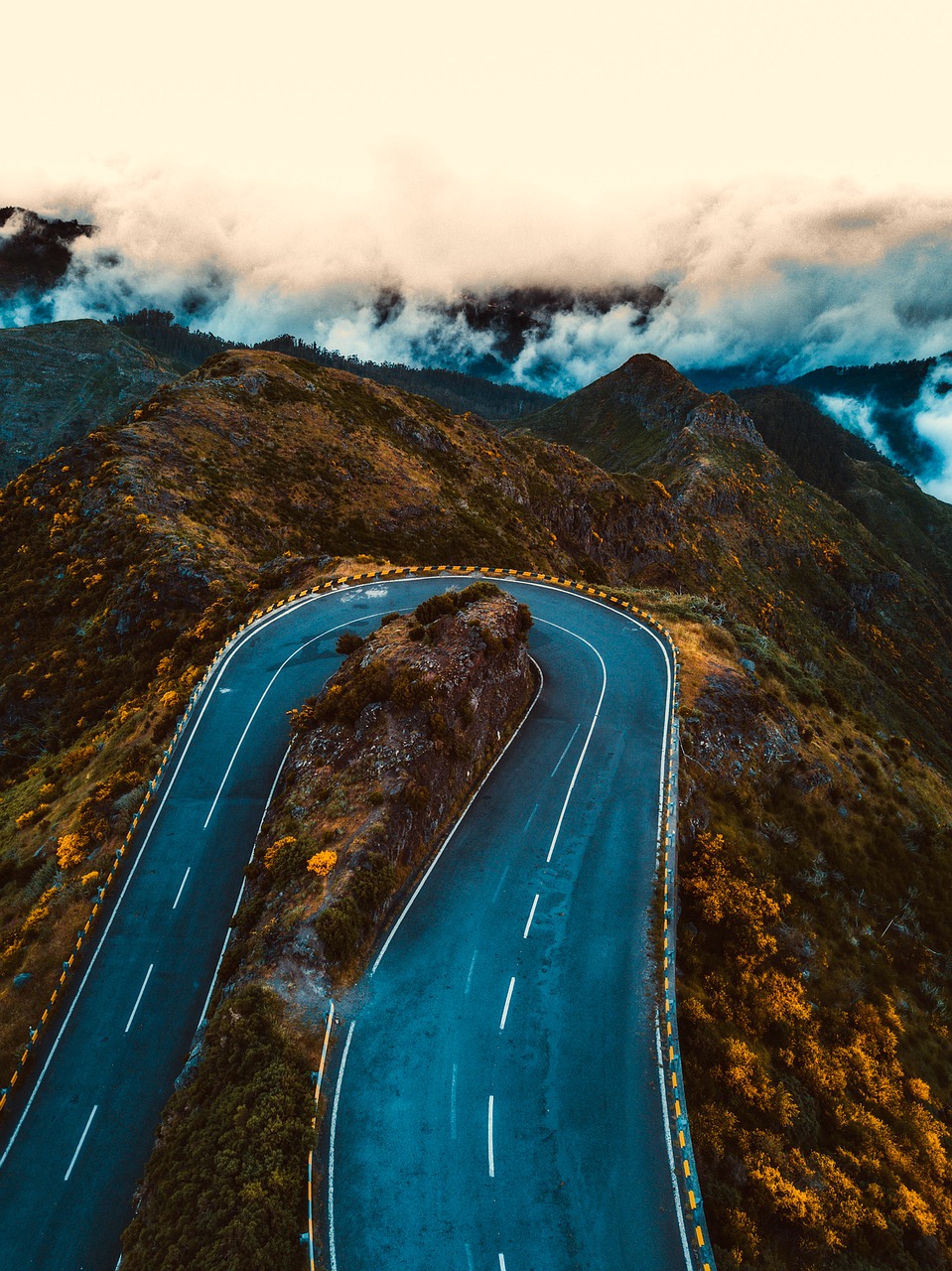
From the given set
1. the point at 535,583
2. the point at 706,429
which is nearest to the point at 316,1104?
the point at 535,583

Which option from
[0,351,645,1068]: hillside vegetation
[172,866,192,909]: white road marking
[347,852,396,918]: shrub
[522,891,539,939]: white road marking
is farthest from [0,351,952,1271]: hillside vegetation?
[347,852,396,918]: shrub

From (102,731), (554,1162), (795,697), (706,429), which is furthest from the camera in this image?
(706,429)

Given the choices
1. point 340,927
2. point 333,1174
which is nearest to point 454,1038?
point 333,1174

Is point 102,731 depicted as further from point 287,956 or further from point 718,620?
point 718,620

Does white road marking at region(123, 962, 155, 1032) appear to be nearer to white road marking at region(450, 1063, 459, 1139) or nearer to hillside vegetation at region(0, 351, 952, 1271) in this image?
hillside vegetation at region(0, 351, 952, 1271)

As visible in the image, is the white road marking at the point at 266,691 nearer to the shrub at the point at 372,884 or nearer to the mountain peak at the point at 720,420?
the shrub at the point at 372,884

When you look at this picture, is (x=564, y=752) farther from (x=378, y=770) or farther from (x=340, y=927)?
(x=340, y=927)
